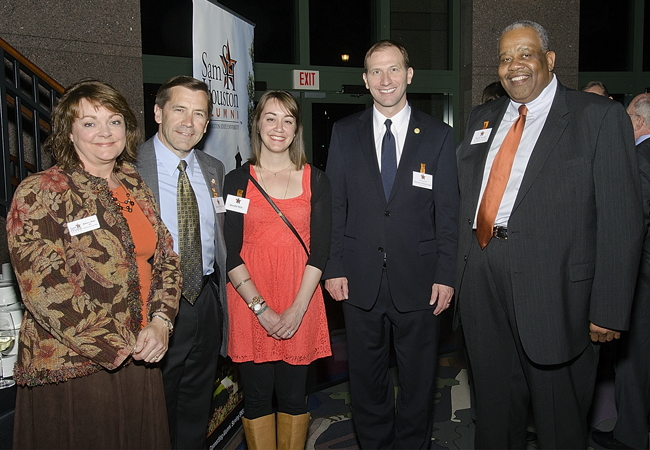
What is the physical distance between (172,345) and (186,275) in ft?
1.03

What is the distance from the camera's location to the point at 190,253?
2203 mm

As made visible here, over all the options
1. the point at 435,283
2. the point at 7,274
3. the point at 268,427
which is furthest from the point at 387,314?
the point at 7,274

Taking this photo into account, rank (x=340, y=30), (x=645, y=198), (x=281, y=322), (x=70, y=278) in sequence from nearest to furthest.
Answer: (x=70, y=278) < (x=281, y=322) < (x=645, y=198) < (x=340, y=30)

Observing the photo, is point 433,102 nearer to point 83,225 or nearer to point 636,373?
point 636,373

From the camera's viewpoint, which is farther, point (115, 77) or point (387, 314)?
point (115, 77)

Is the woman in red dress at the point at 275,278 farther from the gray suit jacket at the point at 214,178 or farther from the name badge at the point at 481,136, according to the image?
the name badge at the point at 481,136

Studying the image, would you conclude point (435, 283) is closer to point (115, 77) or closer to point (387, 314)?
point (387, 314)

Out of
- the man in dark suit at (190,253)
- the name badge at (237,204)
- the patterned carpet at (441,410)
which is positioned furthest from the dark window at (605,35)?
the man in dark suit at (190,253)

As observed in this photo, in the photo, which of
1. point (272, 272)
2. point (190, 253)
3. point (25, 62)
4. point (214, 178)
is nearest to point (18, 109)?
point (25, 62)

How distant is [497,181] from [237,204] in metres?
1.20

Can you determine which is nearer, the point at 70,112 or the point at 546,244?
the point at 70,112

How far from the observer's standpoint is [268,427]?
243 centimetres

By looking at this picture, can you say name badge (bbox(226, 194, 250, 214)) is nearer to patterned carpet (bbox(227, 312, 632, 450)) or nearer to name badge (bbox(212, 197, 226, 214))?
name badge (bbox(212, 197, 226, 214))

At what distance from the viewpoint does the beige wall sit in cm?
309
